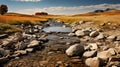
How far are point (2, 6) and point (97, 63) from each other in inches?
3333

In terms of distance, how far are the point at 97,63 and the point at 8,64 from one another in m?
8.84

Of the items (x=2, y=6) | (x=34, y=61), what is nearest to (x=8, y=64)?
(x=34, y=61)

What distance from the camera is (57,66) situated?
18.8 meters

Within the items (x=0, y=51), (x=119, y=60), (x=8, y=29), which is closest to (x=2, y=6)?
(x=8, y=29)

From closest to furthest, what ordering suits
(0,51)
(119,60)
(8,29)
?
(119,60)
(0,51)
(8,29)

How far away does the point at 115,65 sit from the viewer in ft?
58.4

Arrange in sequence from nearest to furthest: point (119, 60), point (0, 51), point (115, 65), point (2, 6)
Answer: point (115, 65) < point (119, 60) < point (0, 51) < point (2, 6)

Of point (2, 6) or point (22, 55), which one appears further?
point (2, 6)

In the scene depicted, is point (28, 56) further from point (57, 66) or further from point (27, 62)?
point (57, 66)

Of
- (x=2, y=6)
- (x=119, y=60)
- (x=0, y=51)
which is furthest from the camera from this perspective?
(x=2, y=6)

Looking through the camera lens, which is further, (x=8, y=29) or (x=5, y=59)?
(x=8, y=29)

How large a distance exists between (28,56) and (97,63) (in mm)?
8196

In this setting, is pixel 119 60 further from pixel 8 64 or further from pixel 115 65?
pixel 8 64

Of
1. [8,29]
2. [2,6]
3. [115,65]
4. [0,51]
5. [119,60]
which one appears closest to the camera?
[115,65]
